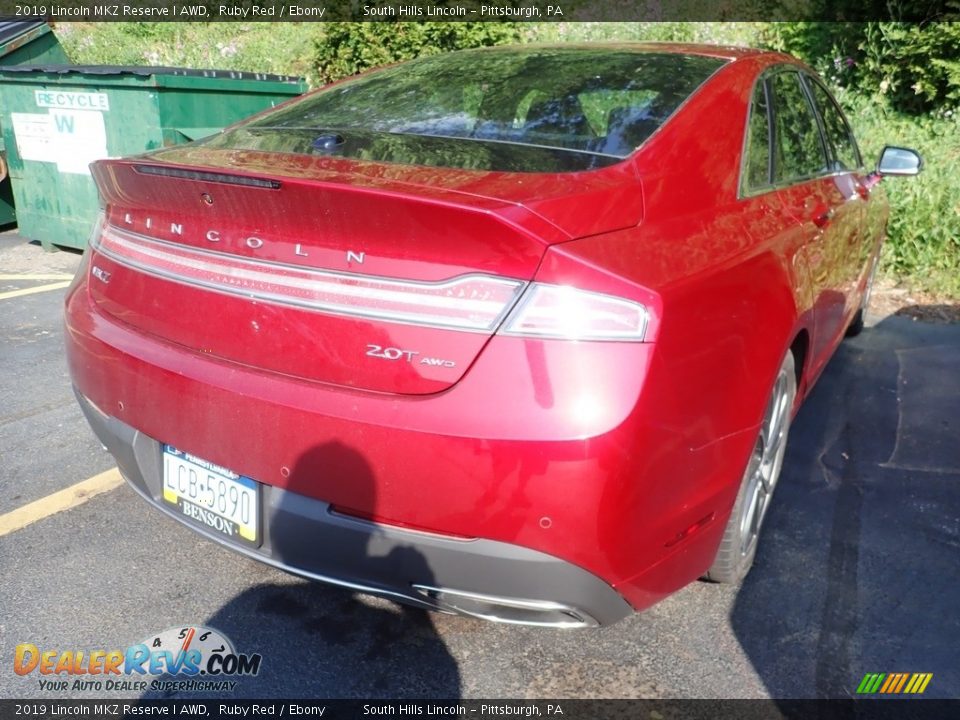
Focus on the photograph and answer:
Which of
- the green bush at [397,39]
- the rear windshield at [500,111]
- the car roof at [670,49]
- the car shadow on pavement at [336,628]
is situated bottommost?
the car shadow on pavement at [336,628]

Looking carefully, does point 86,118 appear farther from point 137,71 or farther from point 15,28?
point 15,28

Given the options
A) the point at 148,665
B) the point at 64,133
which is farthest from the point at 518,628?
the point at 64,133

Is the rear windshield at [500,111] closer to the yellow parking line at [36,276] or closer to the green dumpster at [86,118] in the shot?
the green dumpster at [86,118]

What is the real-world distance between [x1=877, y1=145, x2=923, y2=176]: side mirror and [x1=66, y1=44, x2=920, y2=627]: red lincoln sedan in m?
1.92

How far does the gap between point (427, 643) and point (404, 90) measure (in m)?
1.76

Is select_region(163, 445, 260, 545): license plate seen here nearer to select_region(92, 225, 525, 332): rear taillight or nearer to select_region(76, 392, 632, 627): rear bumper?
select_region(76, 392, 632, 627): rear bumper

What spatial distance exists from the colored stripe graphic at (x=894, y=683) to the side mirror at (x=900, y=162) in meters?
2.59

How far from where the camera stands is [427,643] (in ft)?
7.68

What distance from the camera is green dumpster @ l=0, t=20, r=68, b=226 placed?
750cm

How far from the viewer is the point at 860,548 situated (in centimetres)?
289

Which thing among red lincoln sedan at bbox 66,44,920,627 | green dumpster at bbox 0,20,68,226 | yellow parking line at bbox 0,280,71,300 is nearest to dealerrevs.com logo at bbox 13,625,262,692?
red lincoln sedan at bbox 66,44,920,627

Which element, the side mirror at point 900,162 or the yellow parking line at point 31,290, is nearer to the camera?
the side mirror at point 900,162

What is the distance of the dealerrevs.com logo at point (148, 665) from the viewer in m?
2.17

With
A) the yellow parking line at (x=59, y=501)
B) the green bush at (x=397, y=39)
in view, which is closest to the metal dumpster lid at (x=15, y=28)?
the green bush at (x=397, y=39)
